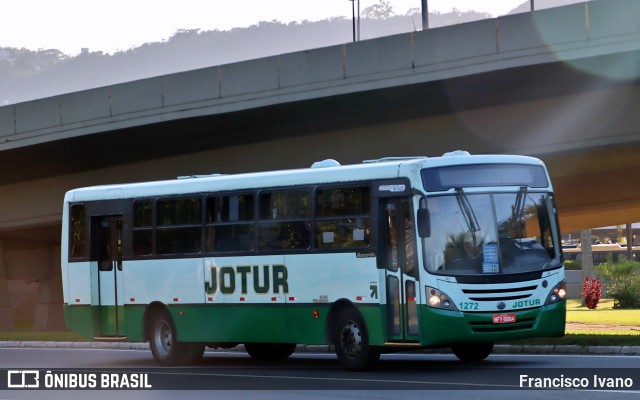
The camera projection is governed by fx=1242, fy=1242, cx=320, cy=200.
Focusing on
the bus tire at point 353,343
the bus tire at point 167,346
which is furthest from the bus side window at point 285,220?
the bus tire at point 167,346

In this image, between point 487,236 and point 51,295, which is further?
point 51,295

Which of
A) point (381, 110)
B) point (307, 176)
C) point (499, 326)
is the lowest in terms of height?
point (499, 326)

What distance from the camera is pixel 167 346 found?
22047mm

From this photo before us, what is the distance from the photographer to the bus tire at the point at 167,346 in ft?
71.5

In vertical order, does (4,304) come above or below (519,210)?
below

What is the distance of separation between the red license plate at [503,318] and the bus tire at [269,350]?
5.96m

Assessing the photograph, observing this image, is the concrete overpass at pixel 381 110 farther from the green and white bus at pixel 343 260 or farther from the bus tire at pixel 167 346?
the bus tire at pixel 167 346

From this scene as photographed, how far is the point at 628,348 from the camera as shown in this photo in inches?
750

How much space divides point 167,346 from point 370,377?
6.06 metres

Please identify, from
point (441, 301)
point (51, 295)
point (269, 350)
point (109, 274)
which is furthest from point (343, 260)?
point (51, 295)

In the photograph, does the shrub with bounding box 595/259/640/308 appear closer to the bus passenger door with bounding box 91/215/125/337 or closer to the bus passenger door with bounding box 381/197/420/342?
the bus passenger door with bounding box 91/215/125/337

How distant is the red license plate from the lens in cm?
1709

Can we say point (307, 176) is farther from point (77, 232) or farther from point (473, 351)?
point (77, 232)

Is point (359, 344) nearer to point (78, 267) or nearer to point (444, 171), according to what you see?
point (444, 171)
